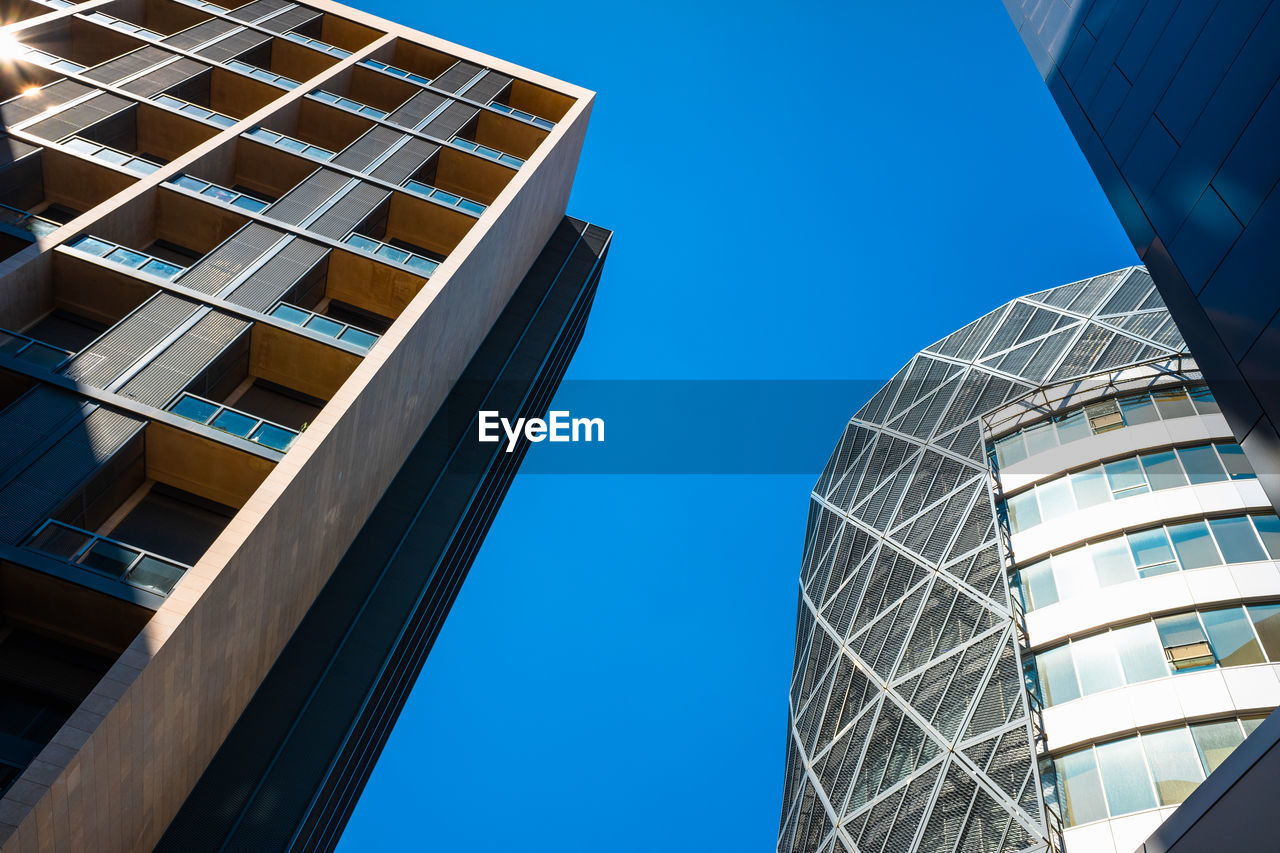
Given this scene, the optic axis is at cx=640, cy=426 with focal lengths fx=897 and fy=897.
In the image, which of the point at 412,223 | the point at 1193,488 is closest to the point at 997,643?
the point at 1193,488

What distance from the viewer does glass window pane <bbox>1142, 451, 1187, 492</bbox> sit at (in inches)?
1094

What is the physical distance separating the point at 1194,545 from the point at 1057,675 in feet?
18.0

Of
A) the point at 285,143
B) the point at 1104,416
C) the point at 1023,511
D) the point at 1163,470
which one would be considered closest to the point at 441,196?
the point at 285,143

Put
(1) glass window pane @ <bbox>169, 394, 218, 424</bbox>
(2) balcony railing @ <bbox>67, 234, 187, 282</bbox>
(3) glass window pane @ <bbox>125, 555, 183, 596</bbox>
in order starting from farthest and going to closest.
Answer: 1. (2) balcony railing @ <bbox>67, 234, 187, 282</bbox>
2. (1) glass window pane @ <bbox>169, 394, 218, 424</bbox>
3. (3) glass window pane @ <bbox>125, 555, 183, 596</bbox>

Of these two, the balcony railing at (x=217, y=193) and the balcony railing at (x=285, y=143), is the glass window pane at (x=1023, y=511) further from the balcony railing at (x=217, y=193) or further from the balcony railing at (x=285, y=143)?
the balcony railing at (x=285, y=143)

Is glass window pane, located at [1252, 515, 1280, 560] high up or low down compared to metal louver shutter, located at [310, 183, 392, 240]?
up

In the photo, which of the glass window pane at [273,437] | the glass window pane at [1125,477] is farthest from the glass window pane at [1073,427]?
the glass window pane at [273,437]

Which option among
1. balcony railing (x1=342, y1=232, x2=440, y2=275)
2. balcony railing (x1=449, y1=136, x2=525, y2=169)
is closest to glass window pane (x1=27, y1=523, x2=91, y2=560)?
balcony railing (x1=342, y1=232, x2=440, y2=275)

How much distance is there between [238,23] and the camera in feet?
135

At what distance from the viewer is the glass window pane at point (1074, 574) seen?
2733 centimetres

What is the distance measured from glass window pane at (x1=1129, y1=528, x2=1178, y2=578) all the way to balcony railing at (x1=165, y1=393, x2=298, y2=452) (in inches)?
961

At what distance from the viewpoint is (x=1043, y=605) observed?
91.4ft

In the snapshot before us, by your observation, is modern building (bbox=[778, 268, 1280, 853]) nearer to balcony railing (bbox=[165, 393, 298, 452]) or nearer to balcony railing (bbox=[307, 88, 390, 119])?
balcony railing (bbox=[165, 393, 298, 452])

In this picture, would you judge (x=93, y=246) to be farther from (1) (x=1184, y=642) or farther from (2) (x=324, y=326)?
(1) (x=1184, y=642)
